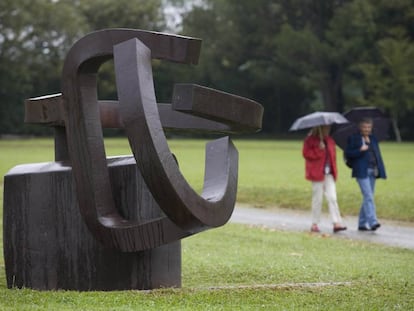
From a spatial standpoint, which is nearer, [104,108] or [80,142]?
[80,142]

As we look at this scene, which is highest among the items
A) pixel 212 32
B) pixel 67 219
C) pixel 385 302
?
pixel 212 32

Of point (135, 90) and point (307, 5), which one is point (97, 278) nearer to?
point (135, 90)

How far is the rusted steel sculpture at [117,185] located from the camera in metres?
6.58

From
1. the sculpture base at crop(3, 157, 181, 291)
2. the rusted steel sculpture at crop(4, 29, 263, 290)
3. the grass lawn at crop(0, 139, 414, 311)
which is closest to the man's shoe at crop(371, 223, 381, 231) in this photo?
the grass lawn at crop(0, 139, 414, 311)

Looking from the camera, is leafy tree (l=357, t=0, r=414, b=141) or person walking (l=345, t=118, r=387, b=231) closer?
person walking (l=345, t=118, r=387, b=231)

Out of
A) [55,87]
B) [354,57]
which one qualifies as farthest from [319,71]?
[55,87]

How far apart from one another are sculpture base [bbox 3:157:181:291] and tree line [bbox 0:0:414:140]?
44.9 m

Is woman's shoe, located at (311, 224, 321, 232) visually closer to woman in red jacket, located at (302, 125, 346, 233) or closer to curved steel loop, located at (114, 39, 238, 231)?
woman in red jacket, located at (302, 125, 346, 233)

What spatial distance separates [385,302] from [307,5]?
172ft

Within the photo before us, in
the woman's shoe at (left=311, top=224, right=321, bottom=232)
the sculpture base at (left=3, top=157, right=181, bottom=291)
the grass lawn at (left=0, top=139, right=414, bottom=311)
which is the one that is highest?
the sculpture base at (left=3, top=157, right=181, bottom=291)

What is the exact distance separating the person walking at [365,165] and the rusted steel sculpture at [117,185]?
6.86 meters

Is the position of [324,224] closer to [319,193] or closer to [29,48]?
[319,193]

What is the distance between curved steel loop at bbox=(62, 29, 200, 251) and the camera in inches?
281

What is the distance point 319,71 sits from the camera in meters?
56.2
